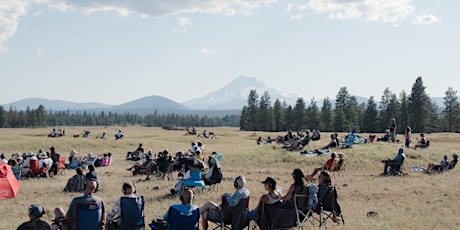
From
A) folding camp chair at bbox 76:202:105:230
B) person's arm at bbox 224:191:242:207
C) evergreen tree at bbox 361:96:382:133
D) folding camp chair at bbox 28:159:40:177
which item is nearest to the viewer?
folding camp chair at bbox 76:202:105:230

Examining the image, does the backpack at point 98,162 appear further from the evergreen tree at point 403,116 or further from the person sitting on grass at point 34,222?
the evergreen tree at point 403,116

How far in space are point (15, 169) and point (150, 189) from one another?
268 inches

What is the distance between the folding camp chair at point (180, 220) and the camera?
8516 mm

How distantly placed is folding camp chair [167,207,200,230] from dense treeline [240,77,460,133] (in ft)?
262

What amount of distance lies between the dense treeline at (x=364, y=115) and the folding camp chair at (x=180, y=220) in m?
79.8

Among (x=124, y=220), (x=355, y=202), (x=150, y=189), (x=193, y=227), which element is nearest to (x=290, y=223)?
(x=193, y=227)

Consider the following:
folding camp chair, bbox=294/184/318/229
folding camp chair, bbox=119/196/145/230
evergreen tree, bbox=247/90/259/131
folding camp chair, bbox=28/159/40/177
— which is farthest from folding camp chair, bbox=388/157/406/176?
evergreen tree, bbox=247/90/259/131

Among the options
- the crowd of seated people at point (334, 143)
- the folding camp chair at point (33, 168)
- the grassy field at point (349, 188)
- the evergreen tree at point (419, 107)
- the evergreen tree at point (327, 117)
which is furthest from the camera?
the evergreen tree at point (327, 117)

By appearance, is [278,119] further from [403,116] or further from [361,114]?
[403,116]

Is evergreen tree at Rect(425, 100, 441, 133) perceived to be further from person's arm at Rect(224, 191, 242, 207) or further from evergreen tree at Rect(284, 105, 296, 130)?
person's arm at Rect(224, 191, 242, 207)

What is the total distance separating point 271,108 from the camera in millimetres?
105750

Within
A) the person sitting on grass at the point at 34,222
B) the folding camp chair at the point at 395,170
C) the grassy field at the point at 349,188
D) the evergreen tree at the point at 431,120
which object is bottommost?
the grassy field at the point at 349,188

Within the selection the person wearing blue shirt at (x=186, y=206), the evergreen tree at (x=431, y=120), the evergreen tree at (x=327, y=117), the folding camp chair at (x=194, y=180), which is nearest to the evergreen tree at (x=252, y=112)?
the evergreen tree at (x=327, y=117)

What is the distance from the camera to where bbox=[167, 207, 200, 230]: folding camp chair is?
8.52 m
